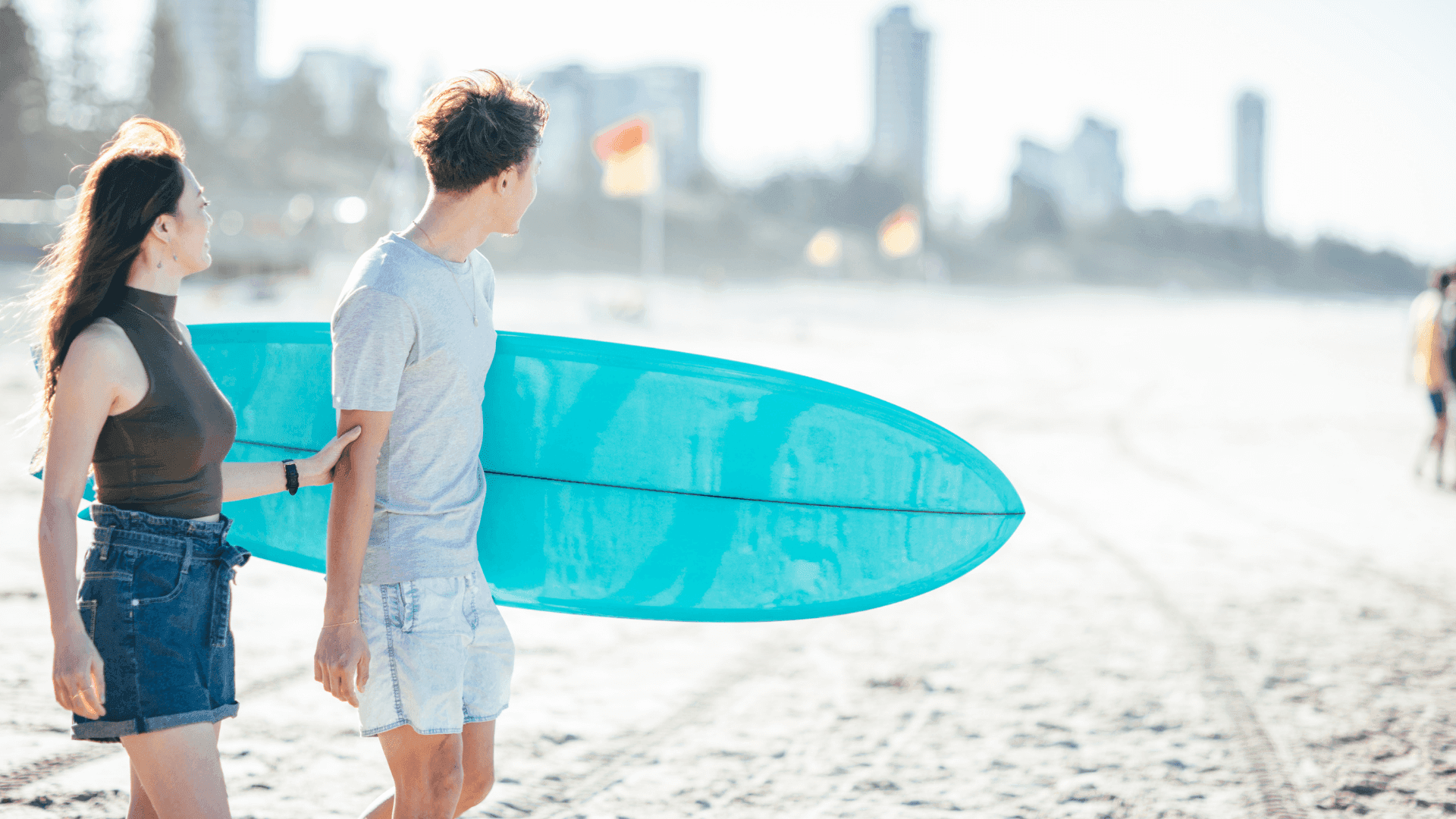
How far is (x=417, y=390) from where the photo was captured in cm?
160

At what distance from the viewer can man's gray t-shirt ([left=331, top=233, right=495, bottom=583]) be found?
152 cm

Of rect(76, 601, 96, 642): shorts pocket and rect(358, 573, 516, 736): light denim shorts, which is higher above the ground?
rect(76, 601, 96, 642): shorts pocket

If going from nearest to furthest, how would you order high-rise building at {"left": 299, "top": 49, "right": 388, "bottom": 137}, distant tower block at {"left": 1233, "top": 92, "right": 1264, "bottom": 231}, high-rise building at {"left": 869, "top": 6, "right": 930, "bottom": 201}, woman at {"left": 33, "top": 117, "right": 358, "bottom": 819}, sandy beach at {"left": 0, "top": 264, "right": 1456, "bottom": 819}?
woman at {"left": 33, "top": 117, "right": 358, "bottom": 819}, sandy beach at {"left": 0, "top": 264, "right": 1456, "bottom": 819}, high-rise building at {"left": 299, "top": 49, "right": 388, "bottom": 137}, high-rise building at {"left": 869, "top": 6, "right": 930, "bottom": 201}, distant tower block at {"left": 1233, "top": 92, "right": 1264, "bottom": 231}

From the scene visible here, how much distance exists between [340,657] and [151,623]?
0.27m

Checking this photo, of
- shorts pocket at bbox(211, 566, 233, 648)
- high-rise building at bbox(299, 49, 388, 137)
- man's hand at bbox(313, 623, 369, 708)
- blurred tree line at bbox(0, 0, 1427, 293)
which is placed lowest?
man's hand at bbox(313, 623, 369, 708)

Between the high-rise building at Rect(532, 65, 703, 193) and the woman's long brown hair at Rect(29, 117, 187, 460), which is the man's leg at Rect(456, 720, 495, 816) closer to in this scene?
the woman's long brown hair at Rect(29, 117, 187, 460)

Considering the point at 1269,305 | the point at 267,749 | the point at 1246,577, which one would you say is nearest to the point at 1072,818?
the point at 267,749

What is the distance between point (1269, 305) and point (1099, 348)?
31487 millimetres

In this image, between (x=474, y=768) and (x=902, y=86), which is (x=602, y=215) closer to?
(x=474, y=768)

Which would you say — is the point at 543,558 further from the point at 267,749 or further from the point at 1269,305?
the point at 1269,305

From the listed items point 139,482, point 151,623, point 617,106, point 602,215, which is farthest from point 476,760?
point 617,106

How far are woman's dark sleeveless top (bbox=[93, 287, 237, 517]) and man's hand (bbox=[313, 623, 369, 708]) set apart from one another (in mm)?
288

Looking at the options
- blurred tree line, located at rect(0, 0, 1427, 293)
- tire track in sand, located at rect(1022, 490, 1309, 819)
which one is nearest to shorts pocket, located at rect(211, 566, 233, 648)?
tire track in sand, located at rect(1022, 490, 1309, 819)

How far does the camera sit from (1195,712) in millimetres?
3424
